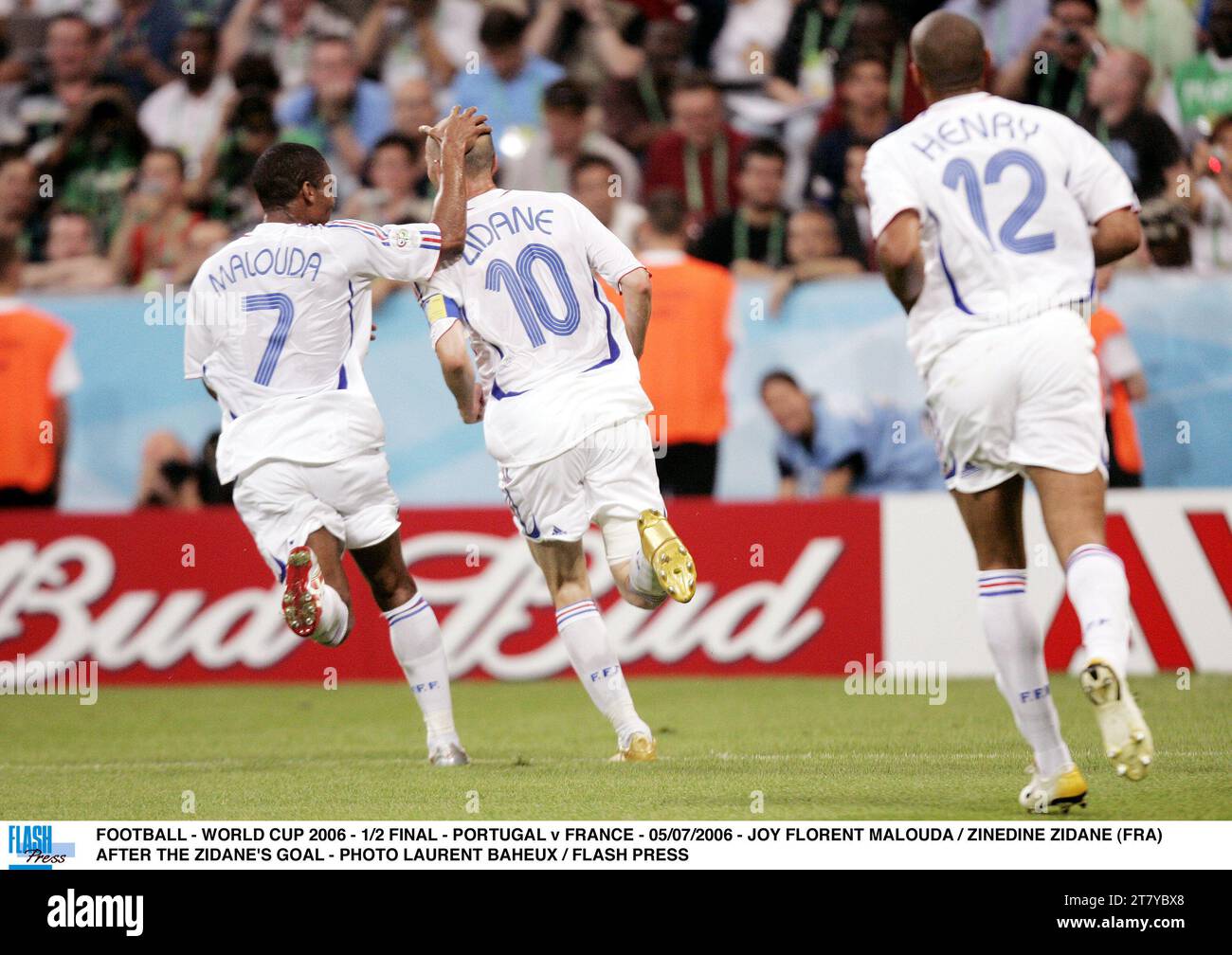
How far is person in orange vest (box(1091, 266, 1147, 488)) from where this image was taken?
35.6 feet

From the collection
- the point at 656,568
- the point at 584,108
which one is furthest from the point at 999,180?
the point at 584,108

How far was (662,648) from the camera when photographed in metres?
10.8

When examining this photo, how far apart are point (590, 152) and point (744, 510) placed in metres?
3.12

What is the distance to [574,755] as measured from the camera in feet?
24.0

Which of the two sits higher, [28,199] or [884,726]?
[28,199]

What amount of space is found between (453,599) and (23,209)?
4.76 meters

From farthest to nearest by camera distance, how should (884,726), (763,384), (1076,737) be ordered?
(763,384) < (884,726) < (1076,737)

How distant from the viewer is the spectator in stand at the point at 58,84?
13.5m

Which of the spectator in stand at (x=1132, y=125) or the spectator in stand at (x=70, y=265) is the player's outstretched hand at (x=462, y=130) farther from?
the spectator in stand at (x=70, y=265)

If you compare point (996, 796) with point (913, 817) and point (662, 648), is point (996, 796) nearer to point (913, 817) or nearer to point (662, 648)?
point (913, 817)

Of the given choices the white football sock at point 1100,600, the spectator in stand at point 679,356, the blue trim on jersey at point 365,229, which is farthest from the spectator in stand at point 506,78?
the white football sock at point 1100,600

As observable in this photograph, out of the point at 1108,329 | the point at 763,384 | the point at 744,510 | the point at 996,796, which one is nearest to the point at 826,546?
the point at 744,510

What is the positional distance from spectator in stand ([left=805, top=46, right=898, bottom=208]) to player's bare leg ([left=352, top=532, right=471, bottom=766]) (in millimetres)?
6050
